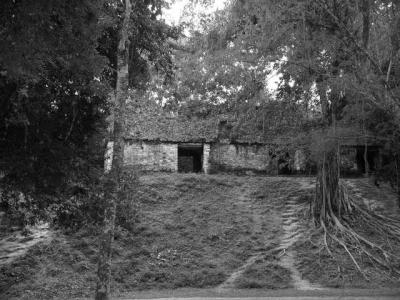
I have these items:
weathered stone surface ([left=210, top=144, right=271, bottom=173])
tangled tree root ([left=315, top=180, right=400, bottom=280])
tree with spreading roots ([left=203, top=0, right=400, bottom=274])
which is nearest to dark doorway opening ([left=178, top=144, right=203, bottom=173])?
weathered stone surface ([left=210, top=144, right=271, bottom=173])

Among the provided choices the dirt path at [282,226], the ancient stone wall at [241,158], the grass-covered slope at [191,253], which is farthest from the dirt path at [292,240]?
the ancient stone wall at [241,158]

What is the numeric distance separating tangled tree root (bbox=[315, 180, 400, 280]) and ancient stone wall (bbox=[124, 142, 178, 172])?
8.56m

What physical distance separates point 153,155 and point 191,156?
16.9 ft

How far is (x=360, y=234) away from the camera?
56.7ft

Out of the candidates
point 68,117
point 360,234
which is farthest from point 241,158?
point 68,117

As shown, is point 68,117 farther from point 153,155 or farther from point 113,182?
point 153,155

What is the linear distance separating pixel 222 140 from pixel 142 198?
611cm

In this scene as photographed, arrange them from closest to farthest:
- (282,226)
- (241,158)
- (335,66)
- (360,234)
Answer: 1. (335,66)
2. (360,234)
3. (282,226)
4. (241,158)

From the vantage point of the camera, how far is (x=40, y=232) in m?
17.4

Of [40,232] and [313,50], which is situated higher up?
[313,50]

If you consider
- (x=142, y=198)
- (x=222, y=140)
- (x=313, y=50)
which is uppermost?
(x=313, y=50)

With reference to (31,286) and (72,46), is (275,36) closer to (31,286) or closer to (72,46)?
(72,46)

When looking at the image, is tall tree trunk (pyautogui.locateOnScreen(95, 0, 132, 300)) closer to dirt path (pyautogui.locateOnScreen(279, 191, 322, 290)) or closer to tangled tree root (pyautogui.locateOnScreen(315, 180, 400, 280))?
dirt path (pyautogui.locateOnScreen(279, 191, 322, 290))

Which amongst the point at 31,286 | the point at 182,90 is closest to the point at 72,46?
the point at 31,286
